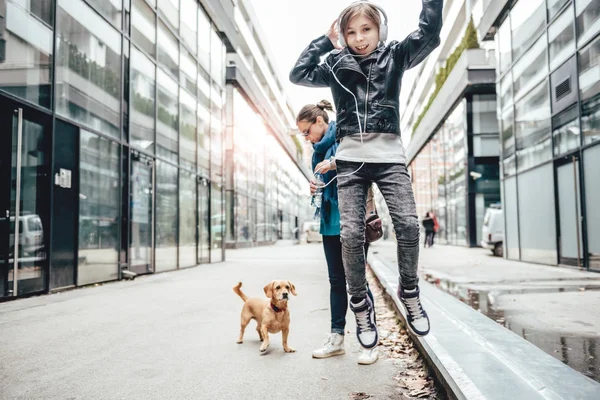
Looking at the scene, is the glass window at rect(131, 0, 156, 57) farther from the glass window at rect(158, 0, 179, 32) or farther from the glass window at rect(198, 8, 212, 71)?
the glass window at rect(198, 8, 212, 71)

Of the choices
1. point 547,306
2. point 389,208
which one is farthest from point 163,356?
point 547,306

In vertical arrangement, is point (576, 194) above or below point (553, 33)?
below

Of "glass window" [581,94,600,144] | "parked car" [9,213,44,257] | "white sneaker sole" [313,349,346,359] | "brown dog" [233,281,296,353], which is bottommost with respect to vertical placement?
"white sneaker sole" [313,349,346,359]

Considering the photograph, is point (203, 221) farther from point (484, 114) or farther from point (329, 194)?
point (484, 114)

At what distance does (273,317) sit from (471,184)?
23009 millimetres

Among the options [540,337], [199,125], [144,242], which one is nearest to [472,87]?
[199,125]

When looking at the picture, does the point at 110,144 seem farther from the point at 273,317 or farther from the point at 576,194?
the point at 576,194

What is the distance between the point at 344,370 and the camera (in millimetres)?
3141

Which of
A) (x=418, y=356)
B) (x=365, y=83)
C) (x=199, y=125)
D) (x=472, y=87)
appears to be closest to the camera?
(x=365, y=83)

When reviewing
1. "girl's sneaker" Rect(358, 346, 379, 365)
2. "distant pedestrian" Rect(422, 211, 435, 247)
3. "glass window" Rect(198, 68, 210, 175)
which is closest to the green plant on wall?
"distant pedestrian" Rect(422, 211, 435, 247)

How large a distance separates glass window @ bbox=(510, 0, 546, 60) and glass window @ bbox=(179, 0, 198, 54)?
863 cm

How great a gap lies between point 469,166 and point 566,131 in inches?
567

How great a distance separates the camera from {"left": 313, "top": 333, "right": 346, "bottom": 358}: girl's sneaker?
137 inches

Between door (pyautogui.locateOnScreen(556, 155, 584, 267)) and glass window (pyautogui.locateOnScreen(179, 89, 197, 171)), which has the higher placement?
glass window (pyautogui.locateOnScreen(179, 89, 197, 171))
